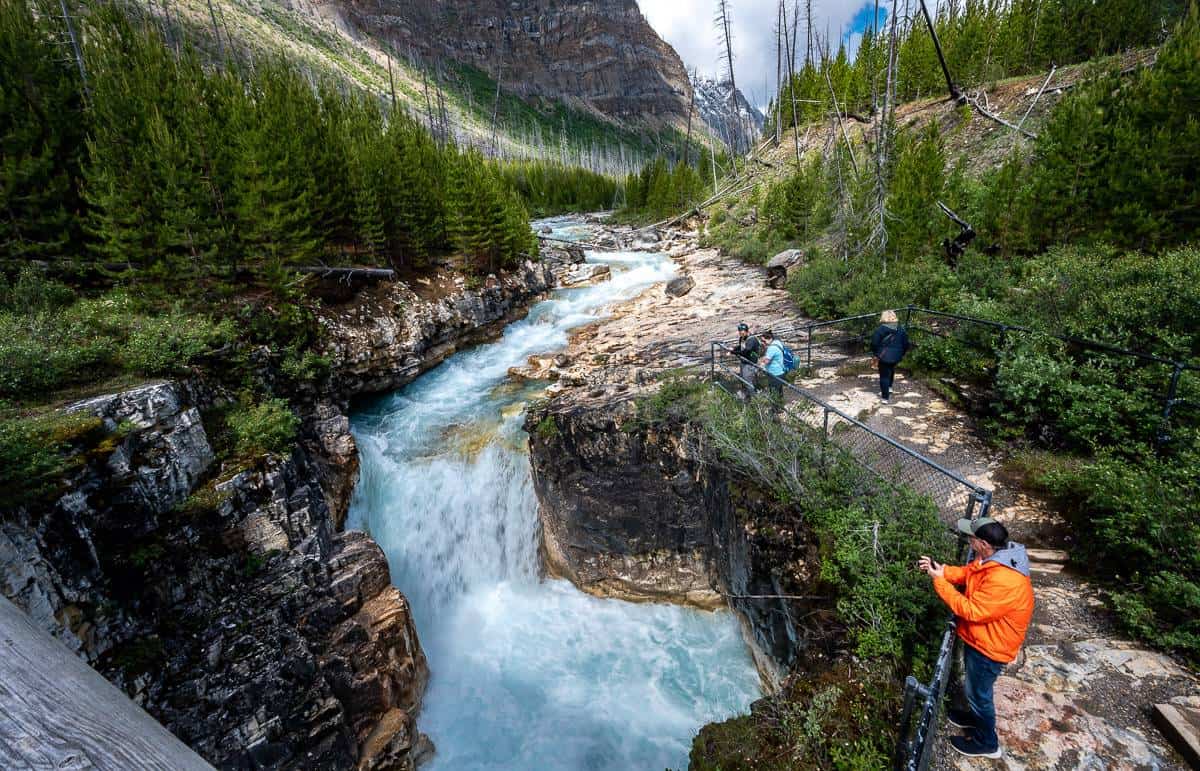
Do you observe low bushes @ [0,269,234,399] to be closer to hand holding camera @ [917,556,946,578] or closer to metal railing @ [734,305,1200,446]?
hand holding camera @ [917,556,946,578]

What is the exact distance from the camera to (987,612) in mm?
4566

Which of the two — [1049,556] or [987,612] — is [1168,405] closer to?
[1049,556]

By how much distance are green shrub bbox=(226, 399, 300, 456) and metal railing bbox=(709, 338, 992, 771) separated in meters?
9.91

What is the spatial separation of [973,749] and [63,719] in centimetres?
671

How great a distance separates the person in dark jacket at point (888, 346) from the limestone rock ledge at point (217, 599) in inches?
440

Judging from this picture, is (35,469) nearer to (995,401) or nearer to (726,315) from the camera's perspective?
(995,401)

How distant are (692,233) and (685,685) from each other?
132 ft

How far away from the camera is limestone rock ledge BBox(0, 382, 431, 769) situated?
7188 mm

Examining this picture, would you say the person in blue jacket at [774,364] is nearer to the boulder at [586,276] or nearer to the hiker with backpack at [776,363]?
the hiker with backpack at [776,363]

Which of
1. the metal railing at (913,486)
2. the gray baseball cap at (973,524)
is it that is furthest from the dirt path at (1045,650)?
the gray baseball cap at (973,524)

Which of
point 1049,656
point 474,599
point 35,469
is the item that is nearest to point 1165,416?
point 1049,656

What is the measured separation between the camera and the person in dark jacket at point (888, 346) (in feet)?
33.7

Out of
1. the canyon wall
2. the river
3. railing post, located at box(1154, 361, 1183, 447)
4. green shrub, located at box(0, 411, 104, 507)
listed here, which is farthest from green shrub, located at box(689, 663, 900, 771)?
green shrub, located at box(0, 411, 104, 507)

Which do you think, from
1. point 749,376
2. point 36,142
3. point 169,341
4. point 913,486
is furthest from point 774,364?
point 36,142
